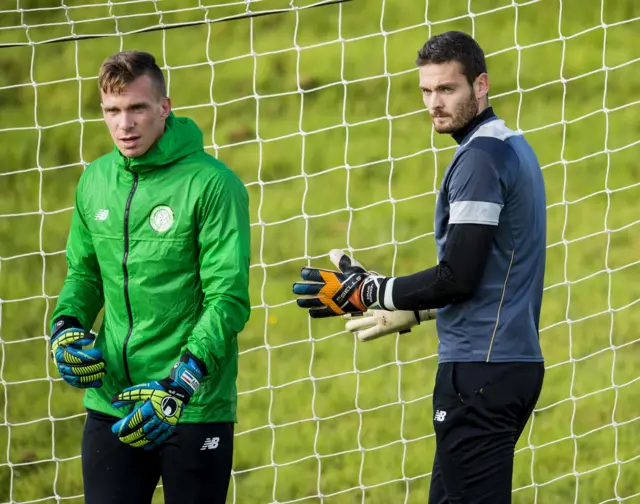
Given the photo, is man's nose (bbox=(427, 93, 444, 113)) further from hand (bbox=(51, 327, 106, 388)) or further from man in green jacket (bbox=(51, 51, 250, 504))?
hand (bbox=(51, 327, 106, 388))

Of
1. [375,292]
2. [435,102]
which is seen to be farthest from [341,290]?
[435,102]

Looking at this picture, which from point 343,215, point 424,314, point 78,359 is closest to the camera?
point 78,359

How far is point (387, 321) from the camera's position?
12.1 feet

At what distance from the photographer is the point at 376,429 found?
5.64 metres

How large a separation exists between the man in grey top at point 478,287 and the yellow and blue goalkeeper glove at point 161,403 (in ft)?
1.80

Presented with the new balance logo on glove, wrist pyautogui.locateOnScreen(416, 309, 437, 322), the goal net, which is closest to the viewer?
the new balance logo on glove

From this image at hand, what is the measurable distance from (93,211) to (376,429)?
256 centimetres

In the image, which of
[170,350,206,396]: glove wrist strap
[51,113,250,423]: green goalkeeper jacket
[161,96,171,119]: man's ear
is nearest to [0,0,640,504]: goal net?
[161,96,171,119]: man's ear

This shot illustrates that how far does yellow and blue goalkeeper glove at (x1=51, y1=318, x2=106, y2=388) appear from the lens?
3.35 metres

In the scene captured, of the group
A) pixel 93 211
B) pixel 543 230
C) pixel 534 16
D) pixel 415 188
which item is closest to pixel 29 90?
pixel 415 188

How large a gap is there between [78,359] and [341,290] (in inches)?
29.9

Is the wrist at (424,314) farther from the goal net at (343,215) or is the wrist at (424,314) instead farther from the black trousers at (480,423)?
the goal net at (343,215)

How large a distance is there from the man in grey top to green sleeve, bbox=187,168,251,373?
15.2 inches

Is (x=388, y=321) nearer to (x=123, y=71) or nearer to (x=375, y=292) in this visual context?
(x=375, y=292)
